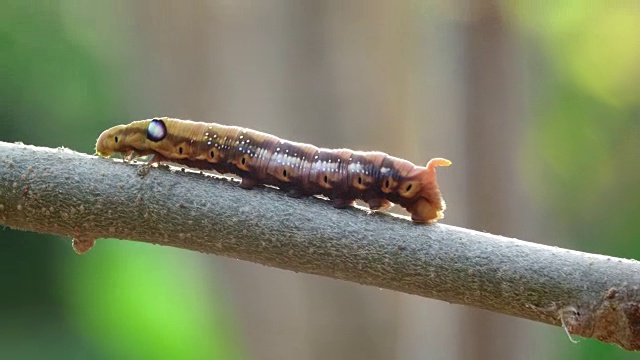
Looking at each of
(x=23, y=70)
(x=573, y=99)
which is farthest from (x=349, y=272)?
(x=23, y=70)

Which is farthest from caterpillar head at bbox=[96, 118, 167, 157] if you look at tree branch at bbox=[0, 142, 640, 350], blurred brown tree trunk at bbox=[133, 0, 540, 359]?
blurred brown tree trunk at bbox=[133, 0, 540, 359]

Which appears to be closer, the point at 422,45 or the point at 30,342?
the point at 422,45

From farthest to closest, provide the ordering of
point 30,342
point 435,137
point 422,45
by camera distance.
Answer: point 30,342 → point 422,45 → point 435,137

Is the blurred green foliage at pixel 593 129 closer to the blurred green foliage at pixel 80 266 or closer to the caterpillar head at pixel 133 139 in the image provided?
the blurred green foliage at pixel 80 266

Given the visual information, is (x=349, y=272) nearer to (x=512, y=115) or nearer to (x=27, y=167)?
(x=27, y=167)

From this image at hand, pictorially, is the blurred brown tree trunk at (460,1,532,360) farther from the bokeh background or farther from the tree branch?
the tree branch

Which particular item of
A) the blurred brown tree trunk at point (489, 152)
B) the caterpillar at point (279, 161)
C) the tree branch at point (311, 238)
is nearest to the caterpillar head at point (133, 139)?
the caterpillar at point (279, 161)

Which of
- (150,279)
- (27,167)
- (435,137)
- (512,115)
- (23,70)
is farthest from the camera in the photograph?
(23,70)
